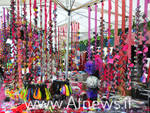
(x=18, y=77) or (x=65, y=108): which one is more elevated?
(x=18, y=77)

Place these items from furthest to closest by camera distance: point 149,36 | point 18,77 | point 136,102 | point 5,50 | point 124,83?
point 5,50, point 18,77, point 136,102, point 124,83, point 149,36

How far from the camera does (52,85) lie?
1671mm

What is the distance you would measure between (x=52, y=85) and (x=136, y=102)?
34.8 inches

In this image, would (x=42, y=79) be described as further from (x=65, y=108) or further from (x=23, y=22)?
(x=23, y=22)

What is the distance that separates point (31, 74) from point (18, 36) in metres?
0.40

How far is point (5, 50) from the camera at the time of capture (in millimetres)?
2172

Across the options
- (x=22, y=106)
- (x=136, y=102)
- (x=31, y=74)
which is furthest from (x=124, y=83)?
(x=22, y=106)

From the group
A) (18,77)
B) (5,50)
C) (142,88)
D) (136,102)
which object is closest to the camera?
(136,102)

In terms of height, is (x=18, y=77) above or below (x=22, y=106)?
above

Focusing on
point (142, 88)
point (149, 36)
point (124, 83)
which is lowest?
point (142, 88)

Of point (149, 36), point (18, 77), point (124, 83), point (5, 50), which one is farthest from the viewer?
point (5, 50)

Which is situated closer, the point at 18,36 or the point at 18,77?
the point at 18,36

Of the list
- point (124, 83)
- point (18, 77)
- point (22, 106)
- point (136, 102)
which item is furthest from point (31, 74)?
point (136, 102)

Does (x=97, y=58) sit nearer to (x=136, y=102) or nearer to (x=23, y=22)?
(x=136, y=102)
